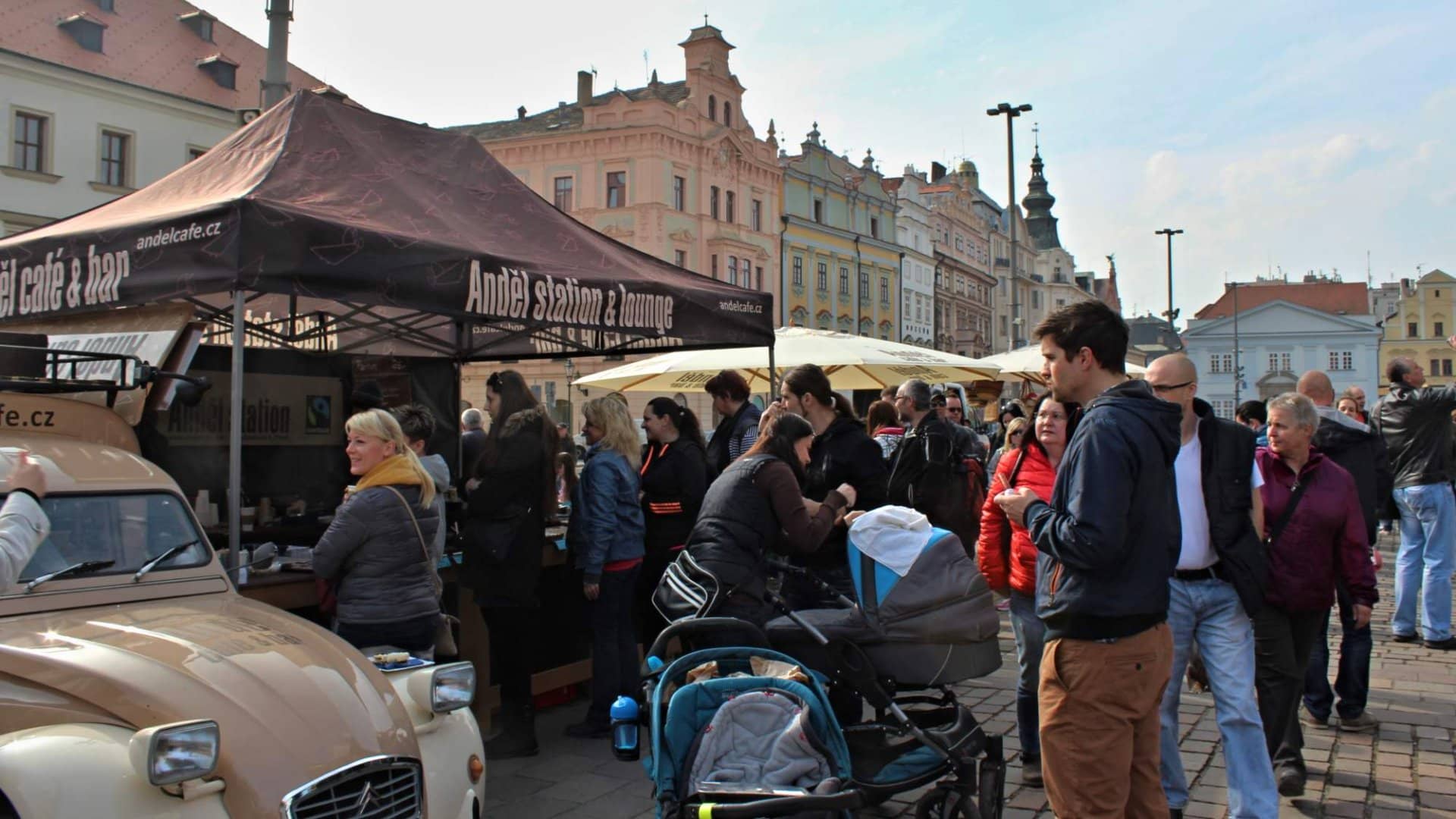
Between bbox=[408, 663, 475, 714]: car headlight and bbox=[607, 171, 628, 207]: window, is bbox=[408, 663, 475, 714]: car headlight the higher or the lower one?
the lower one

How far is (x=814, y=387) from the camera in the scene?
6.58 metres

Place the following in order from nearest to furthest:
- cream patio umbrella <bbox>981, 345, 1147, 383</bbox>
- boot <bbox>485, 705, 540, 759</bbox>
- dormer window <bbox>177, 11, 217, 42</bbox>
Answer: boot <bbox>485, 705, 540, 759</bbox>
cream patio umbrella <bbox>981, 345, 1147, 383</bbox>
dormer window <bbox>177, 11, 217, 42</bbox>

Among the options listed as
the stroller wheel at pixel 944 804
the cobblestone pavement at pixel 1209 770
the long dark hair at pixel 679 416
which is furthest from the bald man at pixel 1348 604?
the long dark hair at pixel 679 416

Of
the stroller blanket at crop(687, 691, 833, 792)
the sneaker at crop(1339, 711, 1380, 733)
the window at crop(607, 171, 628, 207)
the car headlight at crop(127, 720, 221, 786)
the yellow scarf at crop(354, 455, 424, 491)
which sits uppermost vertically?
the window at crop(607, 171, 628, 207)

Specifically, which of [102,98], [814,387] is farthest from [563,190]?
[814,387]

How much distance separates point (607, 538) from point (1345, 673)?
14.7ft

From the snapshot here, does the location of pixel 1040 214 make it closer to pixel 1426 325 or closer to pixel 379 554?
pixel 1426 325

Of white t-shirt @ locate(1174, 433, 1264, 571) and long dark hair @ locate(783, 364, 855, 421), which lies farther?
long dark hair @ locate(783, 364, 855, 421)

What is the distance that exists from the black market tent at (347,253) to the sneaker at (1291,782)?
14.2ft

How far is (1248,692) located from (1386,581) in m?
9.99

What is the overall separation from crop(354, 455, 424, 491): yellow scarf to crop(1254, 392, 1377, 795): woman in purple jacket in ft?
13.2

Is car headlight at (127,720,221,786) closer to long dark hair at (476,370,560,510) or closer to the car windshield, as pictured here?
the car windshield

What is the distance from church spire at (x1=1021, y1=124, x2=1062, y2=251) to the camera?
10500 cm

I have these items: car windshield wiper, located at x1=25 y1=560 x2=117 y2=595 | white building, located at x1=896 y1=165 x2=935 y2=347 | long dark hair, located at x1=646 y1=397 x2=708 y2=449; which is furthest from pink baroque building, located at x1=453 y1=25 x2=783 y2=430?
car windshield wiper, located at x1=25 y1=560 x2=117 y2=595
